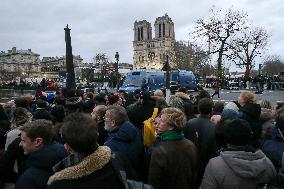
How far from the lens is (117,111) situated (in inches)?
211

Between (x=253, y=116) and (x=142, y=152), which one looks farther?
(x=253, y=116)

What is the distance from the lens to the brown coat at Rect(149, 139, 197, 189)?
14.9 ft

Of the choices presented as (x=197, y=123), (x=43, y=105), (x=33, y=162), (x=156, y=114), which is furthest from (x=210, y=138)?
(x=43, y=105)

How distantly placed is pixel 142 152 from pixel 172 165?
1094 mm

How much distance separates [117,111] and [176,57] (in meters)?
89.6

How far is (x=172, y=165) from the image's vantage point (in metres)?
4.59

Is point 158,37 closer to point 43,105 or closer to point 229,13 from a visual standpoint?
point 229,13

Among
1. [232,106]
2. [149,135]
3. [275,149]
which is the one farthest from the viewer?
[232,106]

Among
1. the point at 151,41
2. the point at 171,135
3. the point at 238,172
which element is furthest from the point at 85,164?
the point at 151,41

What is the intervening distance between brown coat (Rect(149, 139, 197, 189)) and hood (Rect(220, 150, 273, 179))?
86cm

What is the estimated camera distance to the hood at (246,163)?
12.4 ft

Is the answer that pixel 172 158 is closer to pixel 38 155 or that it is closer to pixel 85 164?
pixel 38 155

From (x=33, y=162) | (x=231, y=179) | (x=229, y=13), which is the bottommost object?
(x=231, y=179)

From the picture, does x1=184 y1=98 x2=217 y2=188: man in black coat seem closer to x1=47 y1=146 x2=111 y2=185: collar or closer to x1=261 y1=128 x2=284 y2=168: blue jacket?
x1=261 y1=128 x2=284 y2=168: blue jacket
